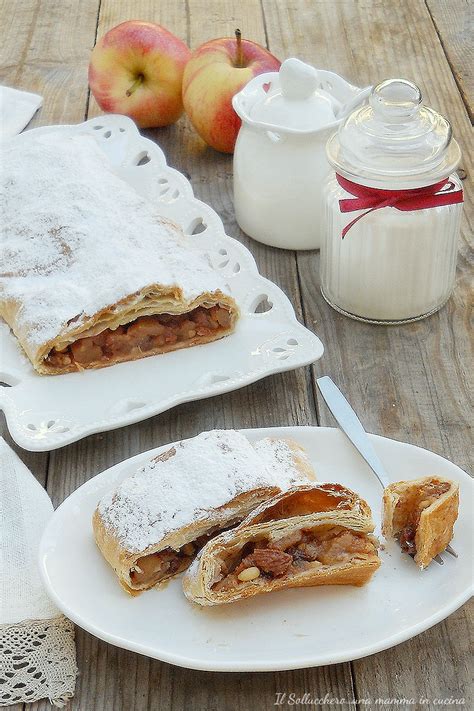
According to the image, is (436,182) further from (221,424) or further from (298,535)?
(298,535)

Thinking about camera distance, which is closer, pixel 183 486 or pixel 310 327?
pixel 183 486

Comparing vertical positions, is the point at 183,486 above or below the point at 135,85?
above

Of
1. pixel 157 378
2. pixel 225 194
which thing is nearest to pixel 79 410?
pixel 157 378

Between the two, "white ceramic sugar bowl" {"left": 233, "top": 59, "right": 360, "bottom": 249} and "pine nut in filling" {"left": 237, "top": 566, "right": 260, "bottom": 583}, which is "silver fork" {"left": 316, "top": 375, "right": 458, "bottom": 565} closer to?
"pine nut in filling" {"left": 237, "top": 566, "right": 260, "bottom": 583}

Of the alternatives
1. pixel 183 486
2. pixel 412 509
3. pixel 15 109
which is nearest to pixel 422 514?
pixel 412 509

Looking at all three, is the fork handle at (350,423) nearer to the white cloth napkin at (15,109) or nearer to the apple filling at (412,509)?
the apple filling at (412,509)

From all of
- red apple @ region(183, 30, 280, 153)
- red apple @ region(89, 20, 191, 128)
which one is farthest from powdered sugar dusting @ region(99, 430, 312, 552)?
red apple @ region(89, 20, 191, 128)

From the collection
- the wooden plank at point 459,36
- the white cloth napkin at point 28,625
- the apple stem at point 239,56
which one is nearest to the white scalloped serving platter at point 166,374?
the white cloth napkin at point 28,625

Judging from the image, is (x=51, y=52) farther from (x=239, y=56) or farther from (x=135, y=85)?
(x=239, y=56)
